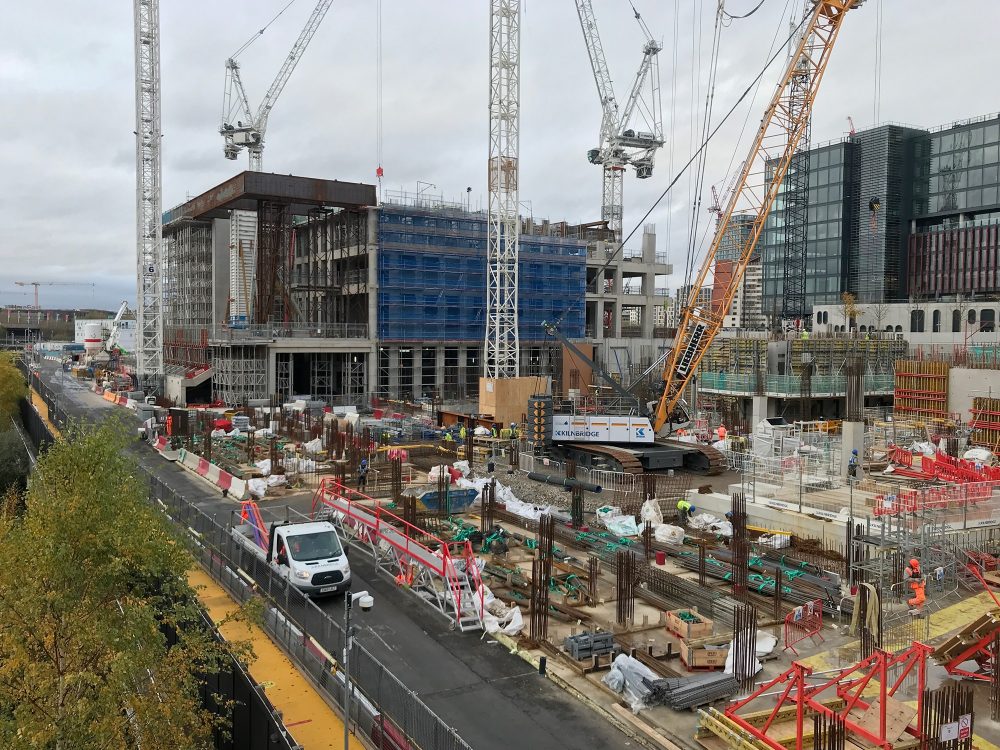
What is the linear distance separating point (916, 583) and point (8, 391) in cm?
5410

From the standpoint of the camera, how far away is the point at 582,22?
90938 millimetres

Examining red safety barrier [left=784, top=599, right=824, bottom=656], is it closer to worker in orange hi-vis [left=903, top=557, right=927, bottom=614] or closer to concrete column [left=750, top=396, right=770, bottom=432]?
worker in orange hi-vis [left=903, top=557, right=927, bottom=614]

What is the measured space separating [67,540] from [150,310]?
200 ft

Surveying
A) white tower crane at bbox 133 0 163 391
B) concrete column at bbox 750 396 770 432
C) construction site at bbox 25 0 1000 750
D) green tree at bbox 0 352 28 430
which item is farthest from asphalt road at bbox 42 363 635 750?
white tower crane at bbox 133 0 163 391

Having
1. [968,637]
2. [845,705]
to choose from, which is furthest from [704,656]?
[968,637]

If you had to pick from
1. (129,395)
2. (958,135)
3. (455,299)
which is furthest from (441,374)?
(958,135)

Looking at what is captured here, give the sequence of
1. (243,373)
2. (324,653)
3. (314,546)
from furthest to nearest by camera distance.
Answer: (243,373) < (314,546) < (324,653)

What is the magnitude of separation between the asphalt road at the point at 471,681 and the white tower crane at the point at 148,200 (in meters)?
52.4

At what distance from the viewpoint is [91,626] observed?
9.06 m

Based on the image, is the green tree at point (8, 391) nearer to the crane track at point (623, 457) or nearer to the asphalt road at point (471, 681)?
the crane track at point (623, 457)

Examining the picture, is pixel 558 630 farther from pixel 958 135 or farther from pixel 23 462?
pixel 958 135

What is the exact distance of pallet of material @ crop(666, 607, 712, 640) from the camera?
15398 mm

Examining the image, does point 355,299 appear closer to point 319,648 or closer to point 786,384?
point 786,384

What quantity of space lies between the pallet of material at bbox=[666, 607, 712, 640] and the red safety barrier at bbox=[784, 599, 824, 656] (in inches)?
64.2
